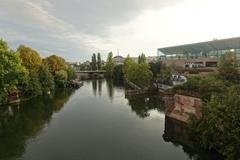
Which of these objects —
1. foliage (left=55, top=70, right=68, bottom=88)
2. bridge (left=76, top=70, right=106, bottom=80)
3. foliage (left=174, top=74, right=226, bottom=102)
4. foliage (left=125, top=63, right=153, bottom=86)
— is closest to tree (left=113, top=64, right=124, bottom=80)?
bridge (left=76, top=70, right=106, bottom=80)

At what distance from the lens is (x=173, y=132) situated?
73.0 ft

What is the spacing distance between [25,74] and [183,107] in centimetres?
2333

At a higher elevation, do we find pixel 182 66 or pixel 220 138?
pixel 182 66

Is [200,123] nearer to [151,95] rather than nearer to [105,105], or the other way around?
[105,105]

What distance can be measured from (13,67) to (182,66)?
139 feet

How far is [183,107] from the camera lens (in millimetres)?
24516

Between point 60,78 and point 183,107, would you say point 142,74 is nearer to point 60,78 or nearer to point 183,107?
point 60,78

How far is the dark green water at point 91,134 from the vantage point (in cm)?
1672

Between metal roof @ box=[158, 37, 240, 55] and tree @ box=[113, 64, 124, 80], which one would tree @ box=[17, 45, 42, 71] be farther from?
tree @ box=[113, 64, 124, 80]

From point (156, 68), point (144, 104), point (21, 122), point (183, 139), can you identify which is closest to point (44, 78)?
point (21, 122)

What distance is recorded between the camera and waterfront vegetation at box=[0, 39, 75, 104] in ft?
95.3

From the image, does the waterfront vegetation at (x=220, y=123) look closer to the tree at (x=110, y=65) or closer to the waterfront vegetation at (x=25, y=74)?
the waterfront vegetation at (x=25, y=74)

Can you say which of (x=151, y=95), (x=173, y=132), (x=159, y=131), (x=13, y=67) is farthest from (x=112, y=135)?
(x=151, y=95)

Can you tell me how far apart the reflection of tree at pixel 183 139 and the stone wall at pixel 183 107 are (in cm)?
79
